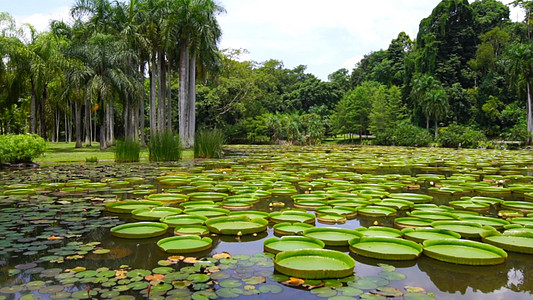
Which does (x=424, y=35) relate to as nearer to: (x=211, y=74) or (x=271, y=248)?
(x=211, y=74)

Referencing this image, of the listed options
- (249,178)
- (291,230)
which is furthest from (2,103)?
(291,230)

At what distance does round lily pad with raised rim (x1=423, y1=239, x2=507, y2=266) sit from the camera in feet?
9.95

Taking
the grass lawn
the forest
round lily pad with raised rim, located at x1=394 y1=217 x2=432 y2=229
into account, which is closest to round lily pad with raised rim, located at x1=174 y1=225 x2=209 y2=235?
round lily pad with raised rim, located at x1=394 y1=217 x2=432 y2=229

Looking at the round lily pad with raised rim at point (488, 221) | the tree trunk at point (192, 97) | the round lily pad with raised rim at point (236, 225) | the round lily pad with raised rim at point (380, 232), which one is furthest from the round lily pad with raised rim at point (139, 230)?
the tree trunk at point (192, 97)

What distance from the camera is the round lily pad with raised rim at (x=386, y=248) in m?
3.14

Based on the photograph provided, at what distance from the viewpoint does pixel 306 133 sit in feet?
149

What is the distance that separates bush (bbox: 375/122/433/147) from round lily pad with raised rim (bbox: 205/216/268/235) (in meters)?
35.0

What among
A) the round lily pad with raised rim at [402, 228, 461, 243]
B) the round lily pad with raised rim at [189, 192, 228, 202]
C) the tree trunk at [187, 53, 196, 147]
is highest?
the tree trunk at [187, 53, 196, 147]

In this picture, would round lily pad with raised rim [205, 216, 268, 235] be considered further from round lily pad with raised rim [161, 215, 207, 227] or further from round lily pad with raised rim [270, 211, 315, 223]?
round lily pad with raised rim [270, 211, 315, 223]

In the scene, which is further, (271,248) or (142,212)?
(142,212)

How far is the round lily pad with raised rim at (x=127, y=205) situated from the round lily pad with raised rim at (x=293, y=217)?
185 cm

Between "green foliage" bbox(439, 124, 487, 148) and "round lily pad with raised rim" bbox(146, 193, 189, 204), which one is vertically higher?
"green foliage" bbox(439, 124, 487, 148)

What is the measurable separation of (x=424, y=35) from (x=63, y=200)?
184ft

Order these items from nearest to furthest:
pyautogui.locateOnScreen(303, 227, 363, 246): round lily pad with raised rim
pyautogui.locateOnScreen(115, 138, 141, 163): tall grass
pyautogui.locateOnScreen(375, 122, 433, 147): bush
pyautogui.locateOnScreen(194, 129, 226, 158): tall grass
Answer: pyautogui.locateOnScreen(303, 227, 363, 246): round lily pad with raised rim, pyautogui.locateOnScreen(115, 138, 141, 163): tall grass, pyautogui.locateOnScreen(194, 129, 226, 158): tall grass, pyautogui.locateOnScreen(375, 122, 433, 147): bush
